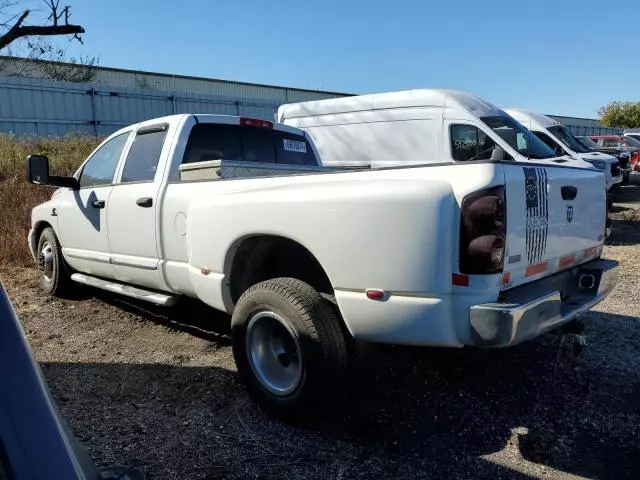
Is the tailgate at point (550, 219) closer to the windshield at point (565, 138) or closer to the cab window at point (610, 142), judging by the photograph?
the windshield at point (565, 138)

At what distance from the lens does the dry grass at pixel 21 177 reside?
8430mm

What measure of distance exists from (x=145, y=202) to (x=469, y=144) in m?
6.68

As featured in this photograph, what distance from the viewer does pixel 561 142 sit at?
42.4 feet

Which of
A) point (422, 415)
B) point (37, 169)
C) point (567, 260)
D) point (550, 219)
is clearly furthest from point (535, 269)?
point (37, 169)

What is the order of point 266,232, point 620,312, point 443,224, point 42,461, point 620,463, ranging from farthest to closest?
point 620,312, point 266,232, point 620,463, point 443,224, point 42,461

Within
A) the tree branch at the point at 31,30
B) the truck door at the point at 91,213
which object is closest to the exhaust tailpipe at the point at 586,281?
the truck door at the point at 91,213

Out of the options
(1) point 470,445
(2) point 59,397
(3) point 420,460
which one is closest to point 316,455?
(3) point 420,460

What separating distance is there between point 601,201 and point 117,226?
12.6ft

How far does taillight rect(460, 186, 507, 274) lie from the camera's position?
103 inches

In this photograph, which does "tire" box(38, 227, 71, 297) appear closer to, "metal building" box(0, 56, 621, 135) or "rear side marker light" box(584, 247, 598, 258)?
"rear side marker light" box(584, 247, 598, 258)

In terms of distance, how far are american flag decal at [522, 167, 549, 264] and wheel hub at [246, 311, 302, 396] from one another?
1472 mm

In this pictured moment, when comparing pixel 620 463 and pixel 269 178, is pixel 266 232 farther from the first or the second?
pixel 620 463

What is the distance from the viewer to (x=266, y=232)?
10.9 feet

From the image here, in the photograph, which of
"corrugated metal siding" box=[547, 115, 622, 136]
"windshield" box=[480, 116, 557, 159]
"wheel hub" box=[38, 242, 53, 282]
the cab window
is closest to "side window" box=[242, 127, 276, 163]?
"wheel hub" box=[38, 242, 53, 282]
